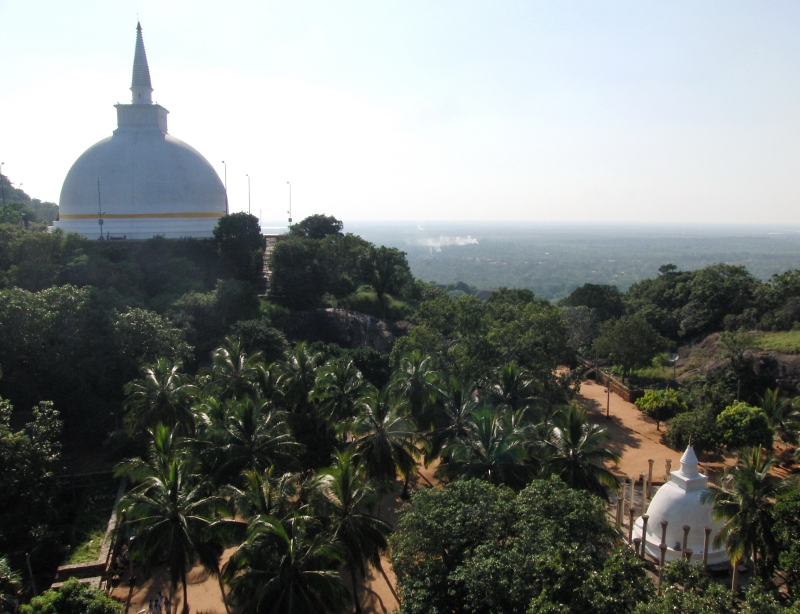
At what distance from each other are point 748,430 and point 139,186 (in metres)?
39.7

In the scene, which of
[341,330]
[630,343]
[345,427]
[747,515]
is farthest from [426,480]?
[630,343]

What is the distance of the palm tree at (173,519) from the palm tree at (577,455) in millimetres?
8493

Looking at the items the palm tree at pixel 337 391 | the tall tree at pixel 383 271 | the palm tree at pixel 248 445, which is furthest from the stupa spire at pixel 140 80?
the palm tree at pixel 248 445

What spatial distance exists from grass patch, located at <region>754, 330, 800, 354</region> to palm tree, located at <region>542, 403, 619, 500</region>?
17.8m

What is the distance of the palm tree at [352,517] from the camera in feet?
40.5

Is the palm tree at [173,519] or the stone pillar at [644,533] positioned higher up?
the palm tree at [173,519]

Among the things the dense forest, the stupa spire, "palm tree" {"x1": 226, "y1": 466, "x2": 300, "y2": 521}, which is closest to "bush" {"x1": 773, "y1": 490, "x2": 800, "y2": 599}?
the dense forest

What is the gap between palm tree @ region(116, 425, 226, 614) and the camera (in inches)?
487

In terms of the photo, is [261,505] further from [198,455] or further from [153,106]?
[153,106]

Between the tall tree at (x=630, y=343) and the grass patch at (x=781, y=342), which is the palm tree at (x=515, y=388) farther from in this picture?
the grass patch at (x=781, y=342)

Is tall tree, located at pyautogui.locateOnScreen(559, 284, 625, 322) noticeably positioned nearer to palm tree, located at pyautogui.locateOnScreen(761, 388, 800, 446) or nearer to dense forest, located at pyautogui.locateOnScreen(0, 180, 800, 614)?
dense forest, located at pyautogui.locateOnScreen(0, 180, 800, 614)

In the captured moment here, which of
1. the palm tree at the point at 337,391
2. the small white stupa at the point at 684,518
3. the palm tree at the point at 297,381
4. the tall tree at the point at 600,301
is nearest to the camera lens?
the small white stupa at the point at 684,518

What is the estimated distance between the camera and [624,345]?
31.1 m

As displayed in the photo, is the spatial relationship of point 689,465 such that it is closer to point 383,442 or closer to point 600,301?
point 383,442
